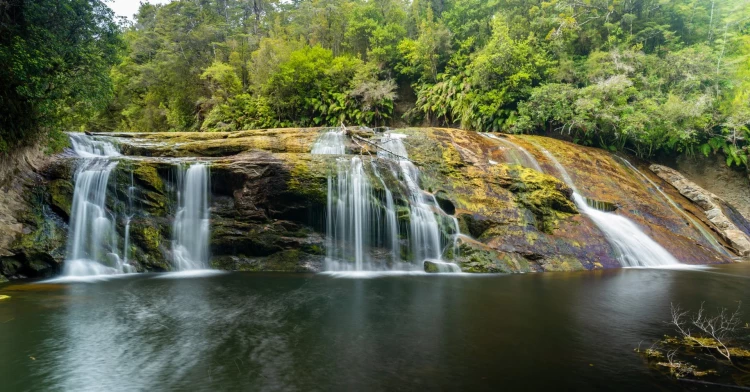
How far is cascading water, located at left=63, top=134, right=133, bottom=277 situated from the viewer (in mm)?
9562

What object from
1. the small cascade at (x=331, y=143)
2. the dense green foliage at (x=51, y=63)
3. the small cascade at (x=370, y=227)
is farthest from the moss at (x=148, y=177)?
the small cascade at (x=331, y=143)

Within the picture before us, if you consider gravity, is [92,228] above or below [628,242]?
above

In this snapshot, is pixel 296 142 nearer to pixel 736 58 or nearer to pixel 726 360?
pixel 726 360

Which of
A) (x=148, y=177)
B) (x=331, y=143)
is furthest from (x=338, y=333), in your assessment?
(x=331, y=143)

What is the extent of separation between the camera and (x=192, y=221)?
35.7ft

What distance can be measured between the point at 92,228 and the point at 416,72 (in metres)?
21.7

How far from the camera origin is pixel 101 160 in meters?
10.8

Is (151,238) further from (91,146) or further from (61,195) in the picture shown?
(91,146)

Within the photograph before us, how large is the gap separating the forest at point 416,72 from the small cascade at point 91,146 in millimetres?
532

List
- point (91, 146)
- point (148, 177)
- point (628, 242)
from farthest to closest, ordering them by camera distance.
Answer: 1. point (91, 146)
2. point (628, 242)
3. point (148, 177)

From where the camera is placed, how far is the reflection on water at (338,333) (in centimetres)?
382

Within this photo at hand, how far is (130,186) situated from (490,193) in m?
11.0

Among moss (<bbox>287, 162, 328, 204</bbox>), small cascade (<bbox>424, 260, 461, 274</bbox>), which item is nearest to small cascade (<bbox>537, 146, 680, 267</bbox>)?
small cascade (<bbox>424, 260, 461, 274</bbox>)

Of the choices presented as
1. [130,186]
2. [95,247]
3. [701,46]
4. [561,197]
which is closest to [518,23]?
[701,46]
